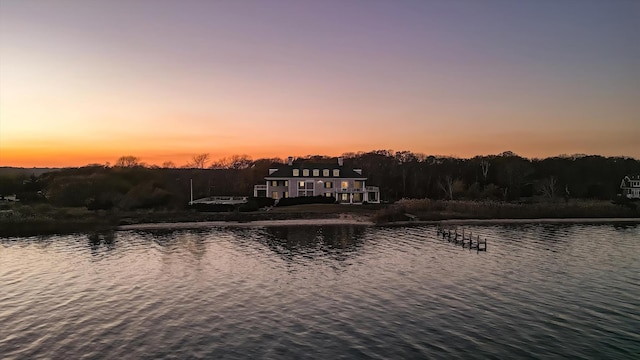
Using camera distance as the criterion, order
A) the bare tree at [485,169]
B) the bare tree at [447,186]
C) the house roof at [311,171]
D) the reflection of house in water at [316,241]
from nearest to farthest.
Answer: the reflection of house in water at [316,241] < the house roof at [311,171] < the bare tree at [447,186] < the bare tree at [485,169]

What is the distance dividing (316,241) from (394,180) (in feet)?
181

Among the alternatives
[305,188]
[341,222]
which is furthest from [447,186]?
[341,222]

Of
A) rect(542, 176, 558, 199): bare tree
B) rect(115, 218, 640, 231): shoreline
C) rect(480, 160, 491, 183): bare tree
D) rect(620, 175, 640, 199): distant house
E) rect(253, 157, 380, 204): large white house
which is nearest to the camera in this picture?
rect(115, 218, 640, 231): shoreline

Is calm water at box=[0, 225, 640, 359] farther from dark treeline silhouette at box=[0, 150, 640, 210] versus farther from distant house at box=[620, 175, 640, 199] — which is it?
distant house at box=[620, 175, 640, 199]

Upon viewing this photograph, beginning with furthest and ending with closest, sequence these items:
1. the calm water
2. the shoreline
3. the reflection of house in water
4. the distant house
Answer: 1. the distant house
2. the shoreline
3. the reflection of house in water
4. the calm water

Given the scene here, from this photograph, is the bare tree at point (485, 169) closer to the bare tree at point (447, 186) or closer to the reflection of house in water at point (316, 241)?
the bare tree at point (447, 186)

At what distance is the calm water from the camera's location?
15234mm

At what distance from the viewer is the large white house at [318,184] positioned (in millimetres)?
75537

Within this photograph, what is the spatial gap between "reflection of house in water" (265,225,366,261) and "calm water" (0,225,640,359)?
16.7 inches

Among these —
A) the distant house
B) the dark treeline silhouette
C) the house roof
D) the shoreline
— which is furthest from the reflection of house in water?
the distant house

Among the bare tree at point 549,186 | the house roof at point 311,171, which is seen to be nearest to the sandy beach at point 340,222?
the house roof at point 311,171

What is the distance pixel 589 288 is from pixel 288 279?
15739mm

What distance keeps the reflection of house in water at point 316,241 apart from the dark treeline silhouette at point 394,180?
75.1ft

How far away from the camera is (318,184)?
7594cm
